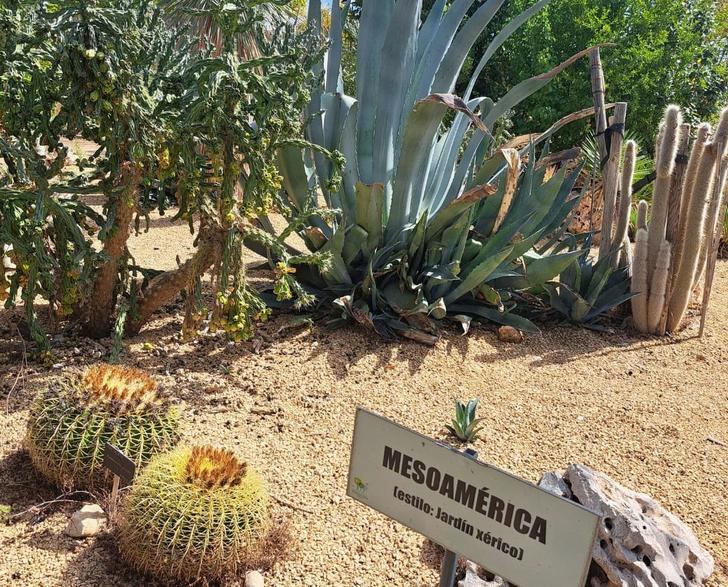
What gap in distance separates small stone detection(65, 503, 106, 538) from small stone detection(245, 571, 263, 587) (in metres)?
0.60

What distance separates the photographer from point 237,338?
12.3 feet

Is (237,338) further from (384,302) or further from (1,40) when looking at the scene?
(1,40)

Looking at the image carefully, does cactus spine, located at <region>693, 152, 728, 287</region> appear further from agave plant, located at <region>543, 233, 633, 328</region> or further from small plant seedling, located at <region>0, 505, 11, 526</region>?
small plant seedling, located at <region>0, 505, 11, 526</region>

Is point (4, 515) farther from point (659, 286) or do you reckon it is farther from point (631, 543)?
point (659, 286)

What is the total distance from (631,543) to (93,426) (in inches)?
76.3

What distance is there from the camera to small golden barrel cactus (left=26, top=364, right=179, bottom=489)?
2787 millimetres

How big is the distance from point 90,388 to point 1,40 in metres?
1.59

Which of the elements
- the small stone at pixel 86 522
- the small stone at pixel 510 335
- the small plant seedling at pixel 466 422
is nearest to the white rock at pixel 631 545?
the small plant seedling at pixel 466 422

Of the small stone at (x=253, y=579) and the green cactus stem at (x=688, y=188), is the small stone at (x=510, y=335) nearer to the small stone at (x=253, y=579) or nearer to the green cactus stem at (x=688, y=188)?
the green cactus stem at (x=688, y=188)

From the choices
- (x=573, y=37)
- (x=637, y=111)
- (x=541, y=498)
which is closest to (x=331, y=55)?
(x=541, y=498)

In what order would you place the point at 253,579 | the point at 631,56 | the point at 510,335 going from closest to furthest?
the point at 253,579 < the point at 510,335 < the point at 631,56

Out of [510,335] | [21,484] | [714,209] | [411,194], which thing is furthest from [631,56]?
[21,484]

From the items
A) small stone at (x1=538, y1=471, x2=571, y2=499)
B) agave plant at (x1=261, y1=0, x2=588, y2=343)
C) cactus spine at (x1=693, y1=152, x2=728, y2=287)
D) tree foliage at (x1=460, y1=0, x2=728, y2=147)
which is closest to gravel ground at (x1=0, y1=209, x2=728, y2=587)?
agave plant at (x1=261, y1=0, x2=588, y2=343)

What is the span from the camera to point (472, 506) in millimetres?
1868
